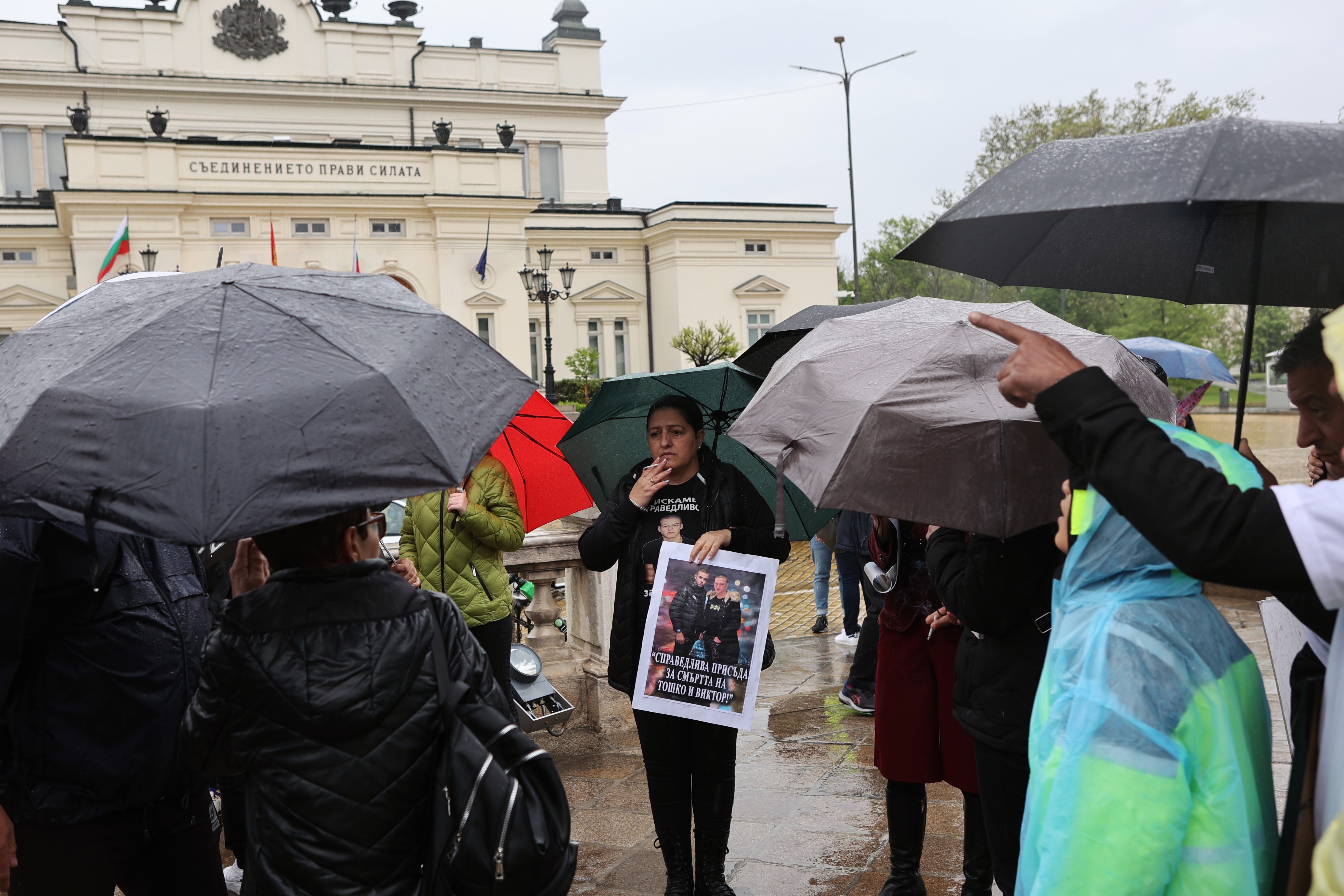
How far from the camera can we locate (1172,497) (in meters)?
1.70

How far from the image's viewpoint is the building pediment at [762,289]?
47.8 m

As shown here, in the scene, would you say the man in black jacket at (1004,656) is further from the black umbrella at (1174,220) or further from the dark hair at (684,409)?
the dark hair at (684,409)

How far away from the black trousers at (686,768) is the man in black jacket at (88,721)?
165cm

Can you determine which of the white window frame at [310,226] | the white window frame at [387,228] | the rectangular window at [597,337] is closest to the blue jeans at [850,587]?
the white window frame at [310,226]

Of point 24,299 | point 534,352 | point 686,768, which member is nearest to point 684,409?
point 686,768

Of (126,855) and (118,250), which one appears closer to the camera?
(126,855)

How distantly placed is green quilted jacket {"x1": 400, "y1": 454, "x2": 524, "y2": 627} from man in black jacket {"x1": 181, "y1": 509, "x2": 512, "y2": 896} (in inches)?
105

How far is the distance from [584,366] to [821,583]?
31.3m

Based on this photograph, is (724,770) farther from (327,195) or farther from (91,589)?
(327,195)

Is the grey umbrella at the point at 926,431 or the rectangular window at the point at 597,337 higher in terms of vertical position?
the rectangular window at the point at 597,337

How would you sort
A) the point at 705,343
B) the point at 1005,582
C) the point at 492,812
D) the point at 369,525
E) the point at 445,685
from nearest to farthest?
the point at 492,812, the point at 445,685, the point at 369,525, the point at 1005,582, the point at 705,343

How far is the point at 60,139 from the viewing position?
4547 cm

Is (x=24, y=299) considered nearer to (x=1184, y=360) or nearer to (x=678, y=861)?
(x=1184, y=360)

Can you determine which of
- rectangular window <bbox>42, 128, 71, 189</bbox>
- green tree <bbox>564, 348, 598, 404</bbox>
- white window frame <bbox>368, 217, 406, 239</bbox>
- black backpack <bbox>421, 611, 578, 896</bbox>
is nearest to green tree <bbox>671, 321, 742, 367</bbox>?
green tree <bbox>564, 348, 598, 404</bbox>
